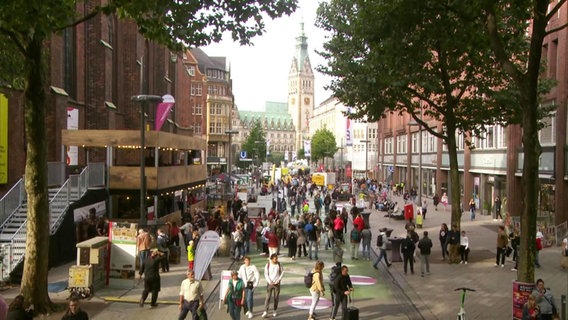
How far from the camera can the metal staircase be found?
16.0 meters

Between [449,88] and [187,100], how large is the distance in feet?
139

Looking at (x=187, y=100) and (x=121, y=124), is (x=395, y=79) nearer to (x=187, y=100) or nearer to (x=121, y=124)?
(x=121, y=124)

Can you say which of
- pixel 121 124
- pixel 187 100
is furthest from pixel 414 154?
pixel 121 124

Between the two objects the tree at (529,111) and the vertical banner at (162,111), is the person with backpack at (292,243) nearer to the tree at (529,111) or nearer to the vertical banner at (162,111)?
the vertical banner at (162,111)

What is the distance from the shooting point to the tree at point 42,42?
38.2ft

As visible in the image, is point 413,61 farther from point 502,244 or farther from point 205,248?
Answer: point 205,248

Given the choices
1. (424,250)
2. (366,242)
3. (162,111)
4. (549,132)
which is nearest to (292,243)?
(366,242)

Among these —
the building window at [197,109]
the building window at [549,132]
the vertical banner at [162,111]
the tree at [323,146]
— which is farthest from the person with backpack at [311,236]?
the tree at [323,146]

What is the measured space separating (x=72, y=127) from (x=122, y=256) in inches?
539

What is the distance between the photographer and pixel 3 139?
65.5 feet

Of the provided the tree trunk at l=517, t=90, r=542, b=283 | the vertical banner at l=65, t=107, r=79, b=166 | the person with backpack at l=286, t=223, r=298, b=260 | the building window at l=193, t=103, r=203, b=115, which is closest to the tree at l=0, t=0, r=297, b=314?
the tree trunk at l=517, t=90, r=542, b=283

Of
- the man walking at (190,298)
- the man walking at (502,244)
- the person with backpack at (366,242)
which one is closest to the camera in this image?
the man walking at (190,298)

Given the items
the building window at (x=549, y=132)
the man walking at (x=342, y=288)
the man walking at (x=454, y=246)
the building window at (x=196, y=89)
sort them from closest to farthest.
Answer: the man walking at (x=342, y=288), the man walking at (x=454, y=246), the building window at (x=549, y=132), the building window at (x=196, y=89)

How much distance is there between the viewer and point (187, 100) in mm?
59656
